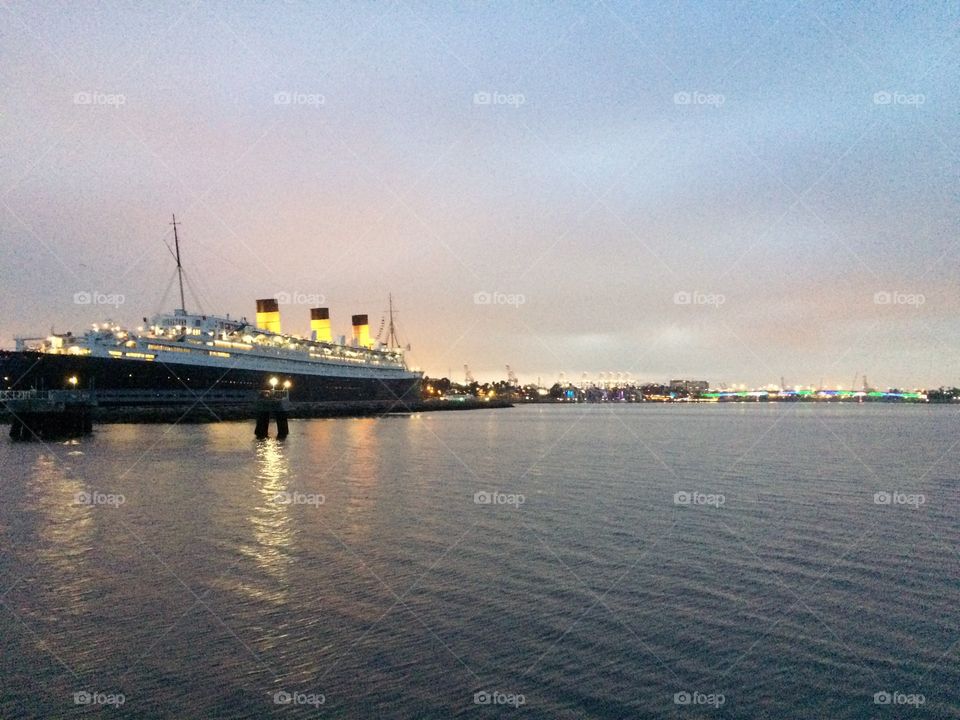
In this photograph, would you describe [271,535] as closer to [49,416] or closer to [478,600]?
[478,600]

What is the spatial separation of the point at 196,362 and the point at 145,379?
250 inches

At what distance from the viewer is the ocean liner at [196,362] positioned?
219 ft

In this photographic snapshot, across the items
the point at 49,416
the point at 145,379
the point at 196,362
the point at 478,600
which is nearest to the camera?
the point at 478,600

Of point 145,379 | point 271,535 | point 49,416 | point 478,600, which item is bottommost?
point 478,600

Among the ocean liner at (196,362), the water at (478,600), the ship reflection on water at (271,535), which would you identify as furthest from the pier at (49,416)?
the ship reflection on water at (271,535)

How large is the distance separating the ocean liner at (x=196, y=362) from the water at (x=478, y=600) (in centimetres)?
3902

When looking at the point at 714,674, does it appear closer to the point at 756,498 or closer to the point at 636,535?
the point at 636,535

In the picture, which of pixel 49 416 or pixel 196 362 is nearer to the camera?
pixel 49 416

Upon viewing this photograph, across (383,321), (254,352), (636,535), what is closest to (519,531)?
(636,535)

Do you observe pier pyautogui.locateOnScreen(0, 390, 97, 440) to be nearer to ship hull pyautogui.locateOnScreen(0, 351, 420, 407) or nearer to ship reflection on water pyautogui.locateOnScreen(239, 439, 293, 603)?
ship hull pyautogui.locateOnScreen(0, 351, 420, 407)

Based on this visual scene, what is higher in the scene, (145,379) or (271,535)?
(145,379)

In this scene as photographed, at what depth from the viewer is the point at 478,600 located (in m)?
11.8

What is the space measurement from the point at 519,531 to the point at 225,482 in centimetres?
1396

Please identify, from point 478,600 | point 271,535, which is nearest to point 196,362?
point 271,535
